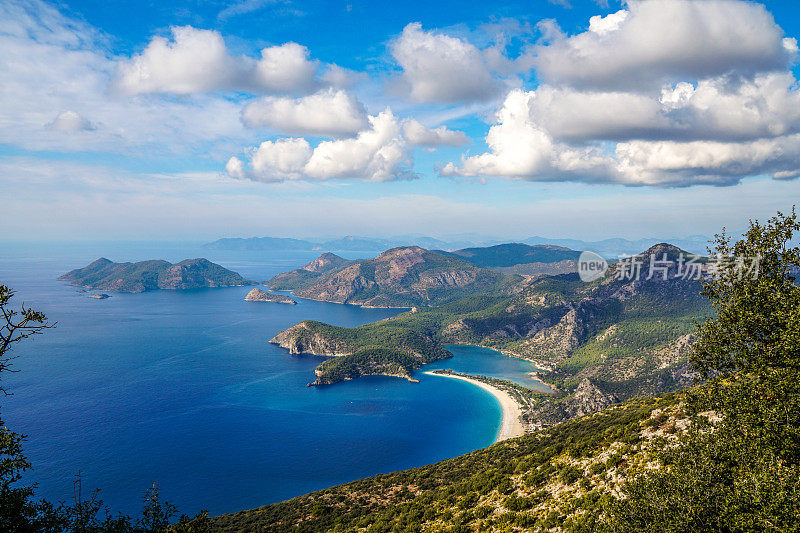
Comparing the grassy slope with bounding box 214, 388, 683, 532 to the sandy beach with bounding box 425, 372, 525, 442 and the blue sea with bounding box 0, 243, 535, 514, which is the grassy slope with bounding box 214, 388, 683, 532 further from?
the sandy beach with bounding box 425, 372, 525, 442

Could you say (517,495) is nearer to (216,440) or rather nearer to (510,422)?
(510,422)

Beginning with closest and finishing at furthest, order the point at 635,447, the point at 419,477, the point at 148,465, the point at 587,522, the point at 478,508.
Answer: the point at 587,522 → the point at 635,447 → the point at 478,508 → the point at 419,477 → the point at 148,465

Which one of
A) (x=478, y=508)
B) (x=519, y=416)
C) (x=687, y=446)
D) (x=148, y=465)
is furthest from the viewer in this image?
(x=519, y=416)

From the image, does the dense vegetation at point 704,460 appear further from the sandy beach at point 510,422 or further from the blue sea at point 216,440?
the sandy beach at point 510,422

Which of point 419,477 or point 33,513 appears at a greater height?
point 33,513

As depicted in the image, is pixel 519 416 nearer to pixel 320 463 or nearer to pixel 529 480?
pixel 320 463

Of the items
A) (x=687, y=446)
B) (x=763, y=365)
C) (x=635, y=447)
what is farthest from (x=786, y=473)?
(x=635, y=447)
